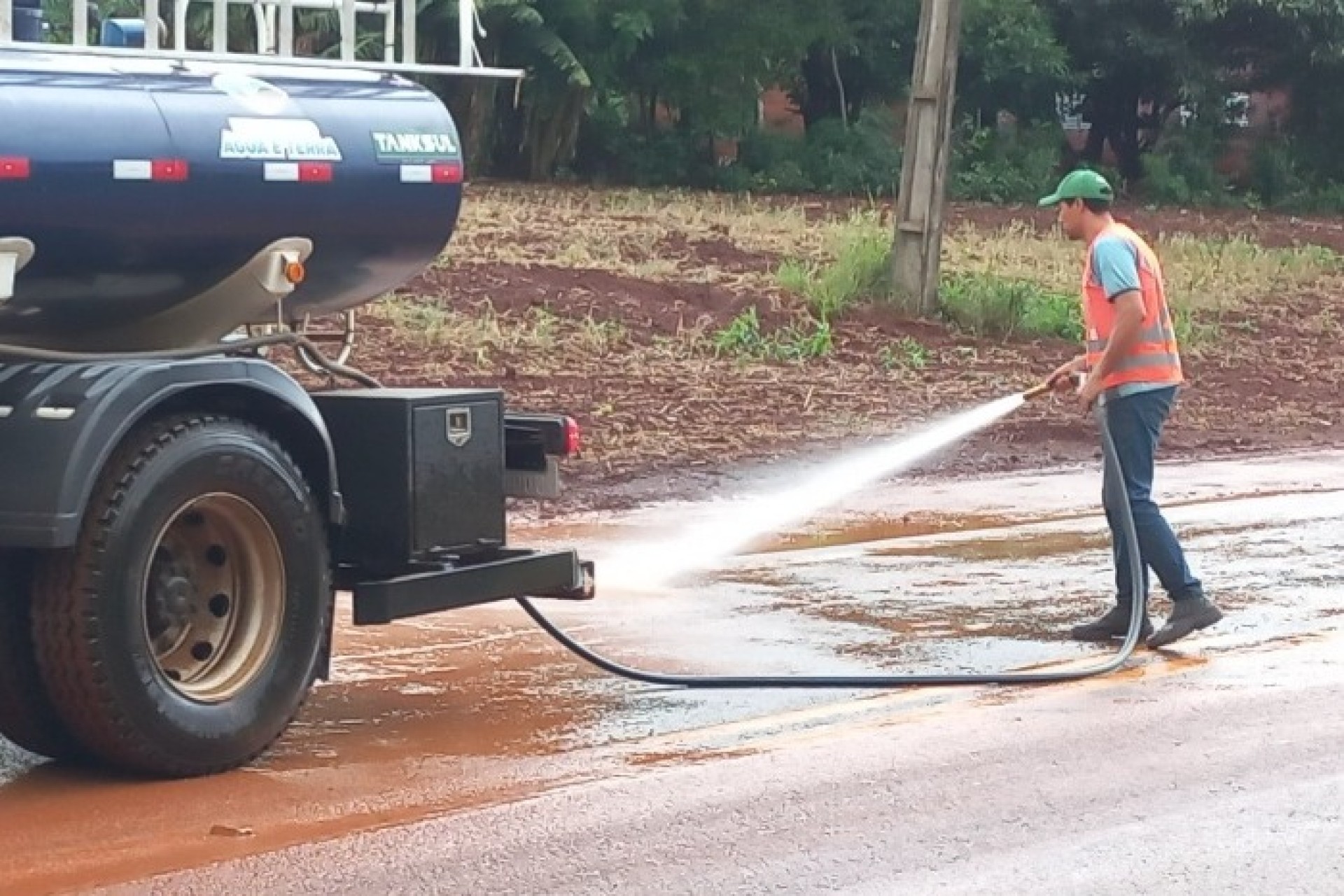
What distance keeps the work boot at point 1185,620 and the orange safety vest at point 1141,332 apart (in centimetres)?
88

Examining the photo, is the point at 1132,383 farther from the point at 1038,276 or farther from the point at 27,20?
the point at 1038,276

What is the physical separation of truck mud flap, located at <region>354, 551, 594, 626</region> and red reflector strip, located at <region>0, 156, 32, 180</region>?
1.75 m

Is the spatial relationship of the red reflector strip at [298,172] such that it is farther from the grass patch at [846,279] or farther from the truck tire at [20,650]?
the grass patch at [846,279]

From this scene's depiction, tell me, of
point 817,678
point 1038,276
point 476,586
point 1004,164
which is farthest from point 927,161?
point 1004,164

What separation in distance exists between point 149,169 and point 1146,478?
173 inches

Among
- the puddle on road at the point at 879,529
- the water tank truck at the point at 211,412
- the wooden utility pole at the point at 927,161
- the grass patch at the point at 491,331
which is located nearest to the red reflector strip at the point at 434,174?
the water tank truck at the point at 211,412

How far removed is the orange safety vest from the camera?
30.9 feet

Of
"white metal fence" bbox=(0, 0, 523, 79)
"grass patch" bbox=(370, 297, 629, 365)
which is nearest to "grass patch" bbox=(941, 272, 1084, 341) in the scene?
"grass patch" bbox=(370, 297, 629, 365)

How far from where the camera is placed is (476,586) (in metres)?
7.81

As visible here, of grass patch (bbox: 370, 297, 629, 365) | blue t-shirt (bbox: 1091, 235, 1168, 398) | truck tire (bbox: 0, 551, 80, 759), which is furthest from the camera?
grass patch (bbox: 370, 297, 629, 365)

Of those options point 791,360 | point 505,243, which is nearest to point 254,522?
point 791,360

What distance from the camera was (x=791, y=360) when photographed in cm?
1848

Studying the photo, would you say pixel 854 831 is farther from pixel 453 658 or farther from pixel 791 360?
pixel 791 360

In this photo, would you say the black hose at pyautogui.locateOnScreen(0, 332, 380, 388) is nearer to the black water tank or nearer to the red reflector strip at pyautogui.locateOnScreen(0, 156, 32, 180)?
the red reflector strip at pyautogui.locateOnScreen(0, 156, 32, 180)
